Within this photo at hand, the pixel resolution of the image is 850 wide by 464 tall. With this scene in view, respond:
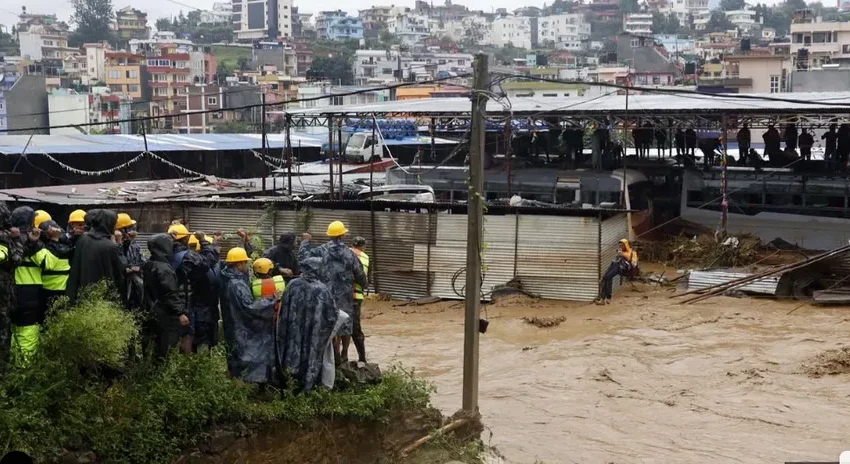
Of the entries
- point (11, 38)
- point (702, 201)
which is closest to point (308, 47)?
point (11, 38)

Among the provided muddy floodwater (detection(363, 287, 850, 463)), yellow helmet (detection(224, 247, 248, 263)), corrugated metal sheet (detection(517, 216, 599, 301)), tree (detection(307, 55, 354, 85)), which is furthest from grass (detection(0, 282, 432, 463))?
tree (detection(307, 55, 354, 85))

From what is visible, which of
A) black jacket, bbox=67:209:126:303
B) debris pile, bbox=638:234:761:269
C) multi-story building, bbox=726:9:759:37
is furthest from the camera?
multi-story building, bbox=726:9:759:37

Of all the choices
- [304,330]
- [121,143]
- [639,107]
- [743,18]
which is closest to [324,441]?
[304,330]

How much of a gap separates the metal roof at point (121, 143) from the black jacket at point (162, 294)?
21.6 meters

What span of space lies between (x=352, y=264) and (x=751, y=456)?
477 centimetres

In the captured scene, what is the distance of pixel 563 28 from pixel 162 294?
17140 cm

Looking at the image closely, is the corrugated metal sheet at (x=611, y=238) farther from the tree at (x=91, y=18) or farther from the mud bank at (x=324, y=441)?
the tree at (x=91, y=18)

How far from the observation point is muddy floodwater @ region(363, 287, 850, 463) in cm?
1131

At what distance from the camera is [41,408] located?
7637 mm

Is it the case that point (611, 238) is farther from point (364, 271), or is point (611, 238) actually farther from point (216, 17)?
point (216, 17)

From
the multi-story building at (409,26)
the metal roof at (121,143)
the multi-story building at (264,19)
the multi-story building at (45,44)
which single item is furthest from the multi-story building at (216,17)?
the metal roof at (121,143)

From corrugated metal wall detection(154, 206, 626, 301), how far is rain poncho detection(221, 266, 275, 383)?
28.9 feet

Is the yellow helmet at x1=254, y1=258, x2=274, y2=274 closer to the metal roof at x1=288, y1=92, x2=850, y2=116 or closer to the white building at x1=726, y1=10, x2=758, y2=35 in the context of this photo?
the metal roof at x1=288, y1=92, x2=850, y2=116

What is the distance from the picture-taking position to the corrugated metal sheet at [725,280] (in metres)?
17.5
